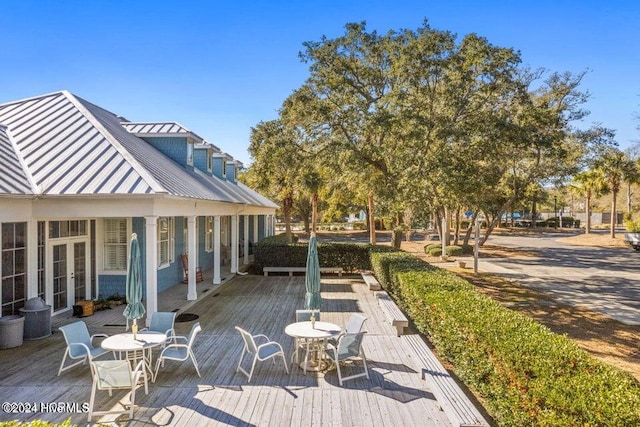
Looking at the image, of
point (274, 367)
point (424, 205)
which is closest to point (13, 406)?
point (274, 367)

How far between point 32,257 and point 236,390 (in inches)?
258

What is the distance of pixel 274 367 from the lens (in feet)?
25.0

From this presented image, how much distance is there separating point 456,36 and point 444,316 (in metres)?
12.8

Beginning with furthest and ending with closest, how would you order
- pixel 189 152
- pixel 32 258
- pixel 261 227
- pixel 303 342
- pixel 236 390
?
pixel 261 227
pixel 189 152
pixel 32 258
pixel 303 342
pixel 236 390

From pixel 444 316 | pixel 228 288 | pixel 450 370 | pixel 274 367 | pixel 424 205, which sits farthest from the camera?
pixel 424 205

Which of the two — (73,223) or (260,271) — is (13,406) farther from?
(260,271)

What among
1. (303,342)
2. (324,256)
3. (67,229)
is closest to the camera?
(303,342)

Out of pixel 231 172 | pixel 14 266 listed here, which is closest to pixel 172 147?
pixel 14 266

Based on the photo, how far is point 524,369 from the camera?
4590mm

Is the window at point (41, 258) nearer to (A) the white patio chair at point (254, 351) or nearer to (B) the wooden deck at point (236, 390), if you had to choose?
(B) the wooden deck at point (236, 390)

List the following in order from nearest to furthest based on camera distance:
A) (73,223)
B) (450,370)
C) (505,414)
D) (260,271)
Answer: (505,414) → (450,370) → (73,223) → (260,271)

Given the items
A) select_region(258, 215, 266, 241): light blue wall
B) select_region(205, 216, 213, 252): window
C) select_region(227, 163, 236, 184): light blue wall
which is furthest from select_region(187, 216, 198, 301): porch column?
select_region(258, 215, 266, 241): light blue wall

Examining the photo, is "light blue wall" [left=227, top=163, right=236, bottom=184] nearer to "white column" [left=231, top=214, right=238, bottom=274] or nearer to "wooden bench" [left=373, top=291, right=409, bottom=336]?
"white column" [left=231, top=214, right=238, bottom=274]

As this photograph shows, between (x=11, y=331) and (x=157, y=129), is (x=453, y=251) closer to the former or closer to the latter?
(x=157, y=129)
